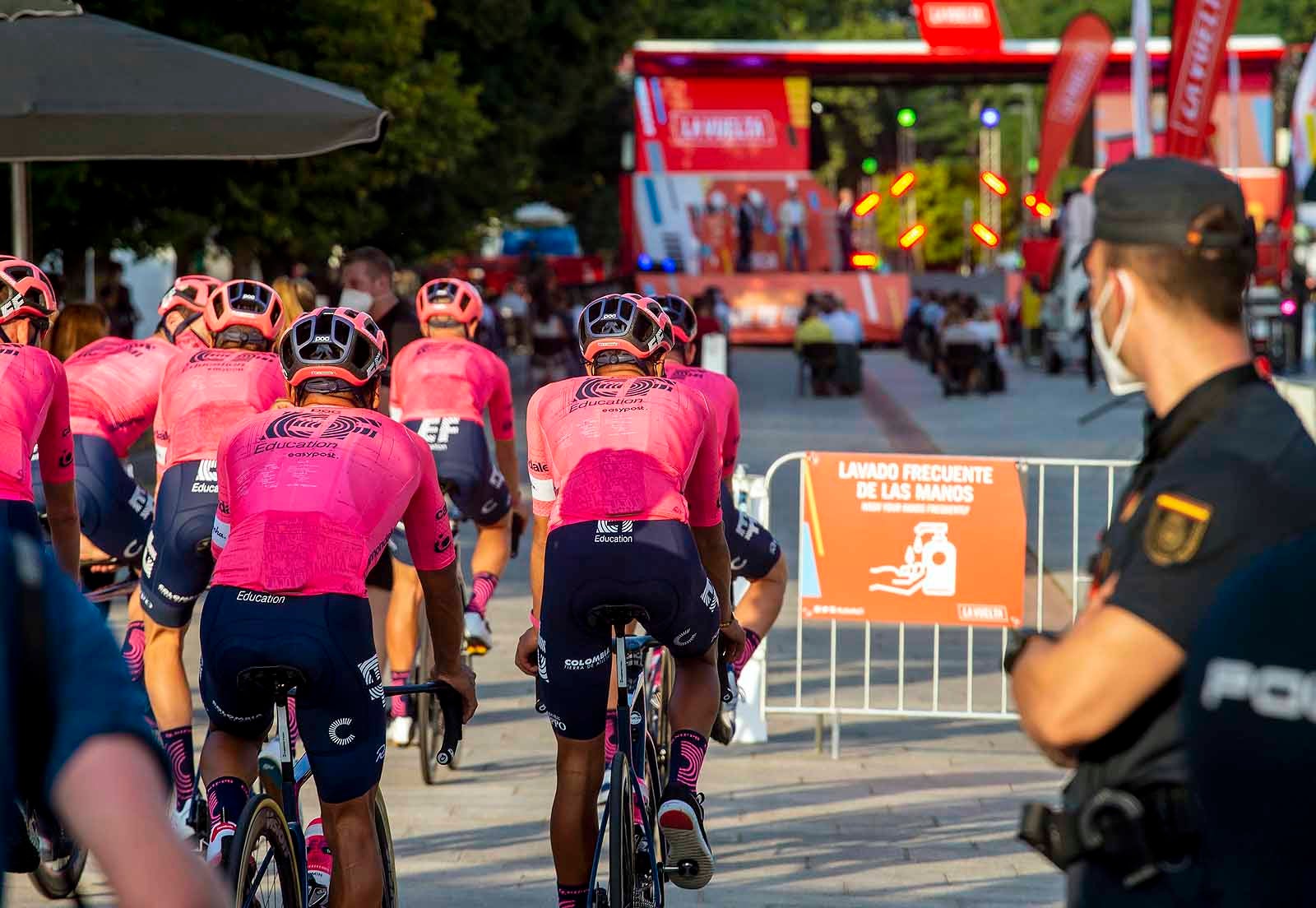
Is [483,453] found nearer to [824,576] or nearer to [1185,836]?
[824,576]

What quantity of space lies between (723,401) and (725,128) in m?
40.3

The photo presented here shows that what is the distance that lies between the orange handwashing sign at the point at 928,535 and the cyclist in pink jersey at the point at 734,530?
0.40 meters

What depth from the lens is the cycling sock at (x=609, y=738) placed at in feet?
18.9

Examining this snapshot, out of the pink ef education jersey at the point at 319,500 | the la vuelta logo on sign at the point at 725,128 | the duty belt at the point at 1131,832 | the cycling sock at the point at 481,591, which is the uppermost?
the duty belt at the point at 1131,832

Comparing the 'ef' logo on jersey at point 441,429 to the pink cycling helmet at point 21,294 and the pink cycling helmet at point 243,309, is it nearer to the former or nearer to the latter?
the pink cycling helmet at point 243,309

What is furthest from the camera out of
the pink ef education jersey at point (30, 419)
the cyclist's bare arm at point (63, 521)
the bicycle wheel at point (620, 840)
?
the cyclist's bare arm at point (63, 521)

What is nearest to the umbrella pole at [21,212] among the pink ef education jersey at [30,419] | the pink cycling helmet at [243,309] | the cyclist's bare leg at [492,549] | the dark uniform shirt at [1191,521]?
the cyclist's bare leg at [492,549]

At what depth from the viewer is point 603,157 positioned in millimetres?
47125

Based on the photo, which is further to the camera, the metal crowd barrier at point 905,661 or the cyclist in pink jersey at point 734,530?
the metal crowd barrier at point 905,661

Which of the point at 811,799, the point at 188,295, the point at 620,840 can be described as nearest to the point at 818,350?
the point at 188,295

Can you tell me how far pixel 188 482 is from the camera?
7012 mm

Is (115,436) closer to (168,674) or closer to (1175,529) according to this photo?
(168,674)

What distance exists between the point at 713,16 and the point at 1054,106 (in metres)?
21.9

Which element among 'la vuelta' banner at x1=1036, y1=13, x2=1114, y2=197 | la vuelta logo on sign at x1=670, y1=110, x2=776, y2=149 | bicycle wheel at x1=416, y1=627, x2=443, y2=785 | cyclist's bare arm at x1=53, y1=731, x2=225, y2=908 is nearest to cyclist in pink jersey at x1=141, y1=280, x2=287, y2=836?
bicycle wheel at x1=416, y1=627, x2=443, y2=785
